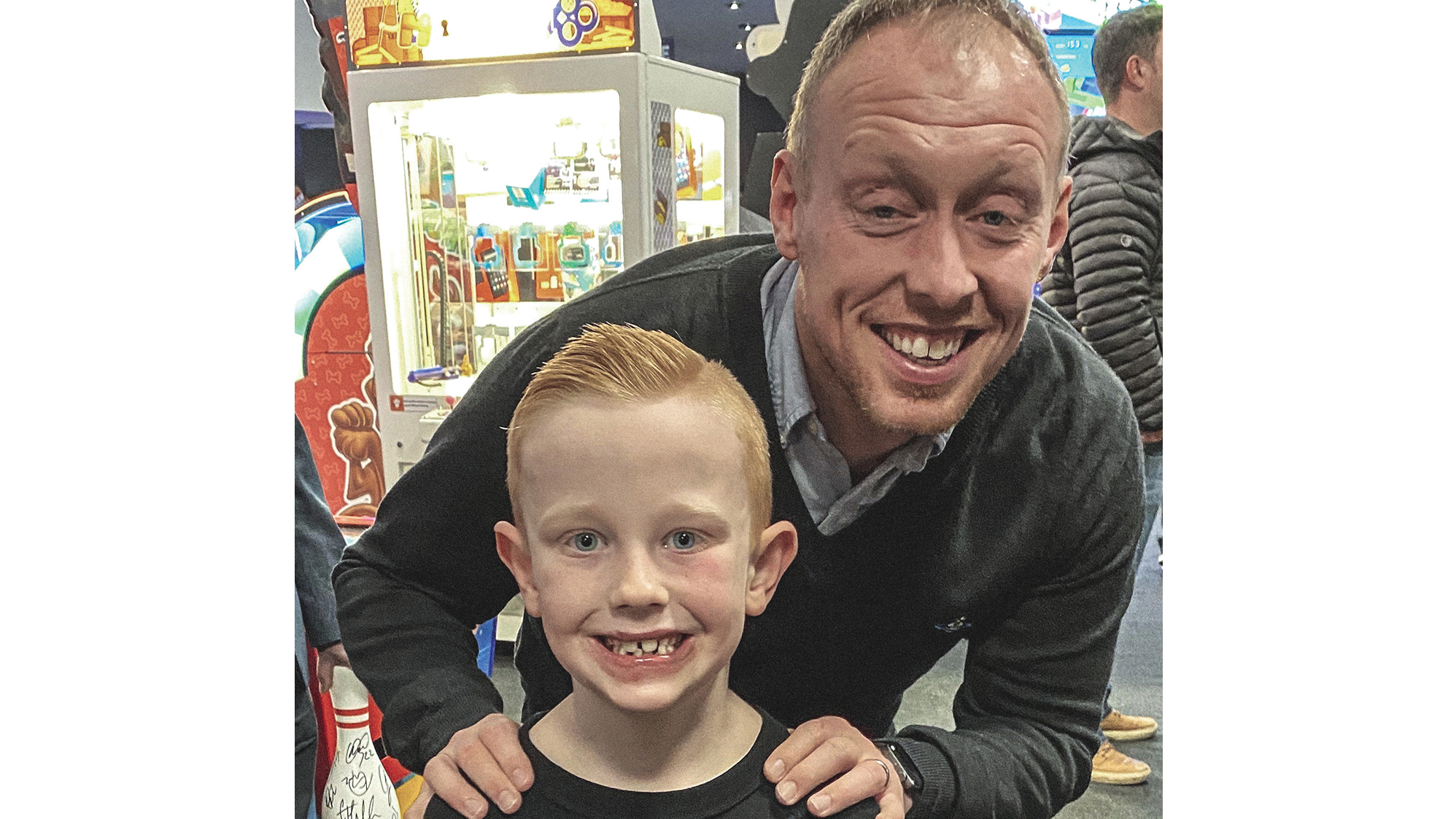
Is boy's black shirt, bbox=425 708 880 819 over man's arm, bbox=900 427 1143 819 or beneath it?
beneath

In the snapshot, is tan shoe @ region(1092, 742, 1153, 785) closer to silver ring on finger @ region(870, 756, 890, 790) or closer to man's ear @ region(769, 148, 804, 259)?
silver ring on finger @ region(870, 756, 890, 790)

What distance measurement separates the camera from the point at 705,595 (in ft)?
4.83

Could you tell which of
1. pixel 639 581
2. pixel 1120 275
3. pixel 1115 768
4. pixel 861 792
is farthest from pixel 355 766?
pixel 1120 275

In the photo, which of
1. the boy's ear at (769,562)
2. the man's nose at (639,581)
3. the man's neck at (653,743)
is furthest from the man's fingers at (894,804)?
the man's nose at (639,581)

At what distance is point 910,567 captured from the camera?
161 cm

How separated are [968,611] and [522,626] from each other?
66 centimetres

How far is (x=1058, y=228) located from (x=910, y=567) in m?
0.52

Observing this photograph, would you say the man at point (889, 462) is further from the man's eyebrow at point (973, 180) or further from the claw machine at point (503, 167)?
the claw machine at point (503, 167)

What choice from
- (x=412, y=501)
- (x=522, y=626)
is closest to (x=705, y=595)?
(x=522, y=626)

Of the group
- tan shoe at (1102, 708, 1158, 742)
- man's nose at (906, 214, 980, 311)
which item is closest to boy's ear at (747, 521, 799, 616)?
man's nose at (906, 214, 980, 311)

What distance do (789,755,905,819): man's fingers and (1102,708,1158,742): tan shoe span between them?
1.24 feet

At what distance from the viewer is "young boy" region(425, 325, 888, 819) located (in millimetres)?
1471
